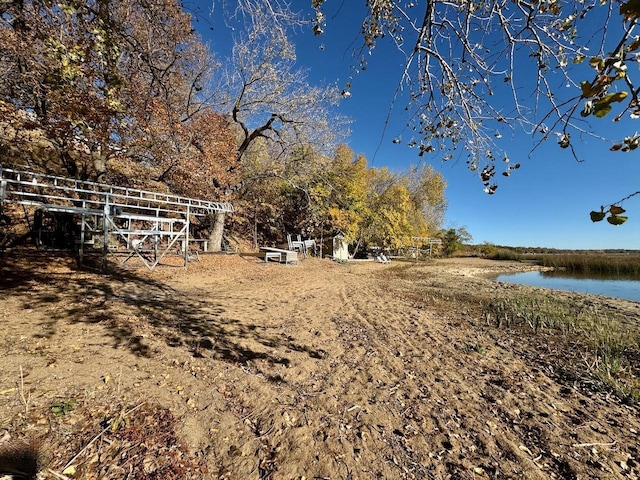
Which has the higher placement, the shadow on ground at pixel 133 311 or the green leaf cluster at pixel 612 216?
the green leaf cluster at pixel 612 216

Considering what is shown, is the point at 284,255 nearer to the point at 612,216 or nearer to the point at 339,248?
the point at 339,248

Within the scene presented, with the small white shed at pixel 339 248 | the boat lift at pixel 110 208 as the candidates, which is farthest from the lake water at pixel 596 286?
the boat lift at pixel 110 208

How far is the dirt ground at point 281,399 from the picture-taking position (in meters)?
2.07

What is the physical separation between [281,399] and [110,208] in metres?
8.72

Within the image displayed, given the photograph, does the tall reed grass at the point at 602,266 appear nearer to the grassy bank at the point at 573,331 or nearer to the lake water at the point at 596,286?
the lake water at the point at 596,286

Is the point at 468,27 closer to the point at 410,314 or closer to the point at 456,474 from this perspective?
the point at 456,474

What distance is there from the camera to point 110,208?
27.9 ft

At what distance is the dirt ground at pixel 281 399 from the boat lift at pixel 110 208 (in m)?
2.60

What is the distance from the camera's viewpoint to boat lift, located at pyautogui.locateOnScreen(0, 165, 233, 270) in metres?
7.60

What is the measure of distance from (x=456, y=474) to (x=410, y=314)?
459 centimetres

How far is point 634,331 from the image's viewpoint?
5945 mm

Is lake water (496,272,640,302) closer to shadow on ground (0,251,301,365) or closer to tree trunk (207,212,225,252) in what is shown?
shadow on ground (0,251,301,365)

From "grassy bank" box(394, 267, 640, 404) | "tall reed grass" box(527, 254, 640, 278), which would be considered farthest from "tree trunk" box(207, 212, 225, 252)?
"tall reed grass" box(527, 254, 640, 278)

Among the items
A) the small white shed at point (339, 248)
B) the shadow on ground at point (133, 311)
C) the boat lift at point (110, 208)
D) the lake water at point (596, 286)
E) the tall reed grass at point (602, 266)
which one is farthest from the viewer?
the tall reed grass at point (602, 266)
